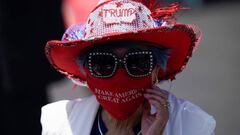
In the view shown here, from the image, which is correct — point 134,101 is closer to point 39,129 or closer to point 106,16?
point 106,16

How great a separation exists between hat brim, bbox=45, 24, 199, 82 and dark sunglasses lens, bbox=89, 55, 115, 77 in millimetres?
73

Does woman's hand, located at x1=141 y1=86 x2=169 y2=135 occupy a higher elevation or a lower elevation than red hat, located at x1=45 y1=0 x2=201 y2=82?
lower

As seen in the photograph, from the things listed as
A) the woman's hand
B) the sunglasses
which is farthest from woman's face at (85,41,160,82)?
the woman's hand

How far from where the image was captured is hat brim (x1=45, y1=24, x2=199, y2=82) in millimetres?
2781

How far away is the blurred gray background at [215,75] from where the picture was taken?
5941mm

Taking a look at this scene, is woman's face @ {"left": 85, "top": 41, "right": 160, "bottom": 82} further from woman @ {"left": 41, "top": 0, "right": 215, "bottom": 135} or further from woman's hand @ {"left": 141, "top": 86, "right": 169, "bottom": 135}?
woman's hand @ {"left": 141, "top": 86, "right": 169, "bottom": 135}

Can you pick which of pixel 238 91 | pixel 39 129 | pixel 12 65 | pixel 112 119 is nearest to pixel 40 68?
pixel 12 65

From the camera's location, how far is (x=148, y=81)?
2.90 m

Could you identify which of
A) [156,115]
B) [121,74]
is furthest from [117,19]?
[156,115]

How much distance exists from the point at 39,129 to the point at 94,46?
3.17 m

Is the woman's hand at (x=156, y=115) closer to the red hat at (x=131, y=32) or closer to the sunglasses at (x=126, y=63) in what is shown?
the sunglasses at (x=126, y=63)

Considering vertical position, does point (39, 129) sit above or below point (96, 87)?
below

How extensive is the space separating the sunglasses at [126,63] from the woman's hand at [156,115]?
0.35 ft

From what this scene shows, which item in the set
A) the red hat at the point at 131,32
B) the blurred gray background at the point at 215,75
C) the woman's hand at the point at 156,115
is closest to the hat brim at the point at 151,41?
the red hat at the point at 131,32
